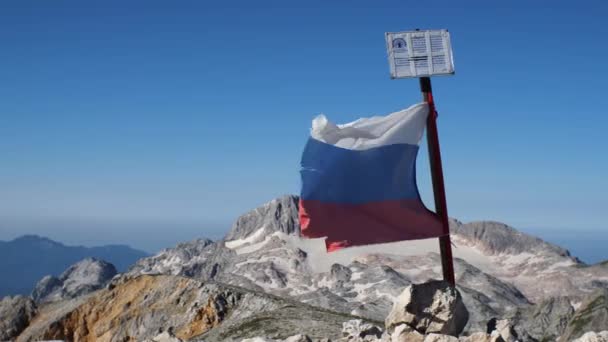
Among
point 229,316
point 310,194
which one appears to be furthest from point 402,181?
point 229,316

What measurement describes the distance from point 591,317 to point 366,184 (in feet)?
255

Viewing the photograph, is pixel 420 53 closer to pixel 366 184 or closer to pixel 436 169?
pixel 436 169

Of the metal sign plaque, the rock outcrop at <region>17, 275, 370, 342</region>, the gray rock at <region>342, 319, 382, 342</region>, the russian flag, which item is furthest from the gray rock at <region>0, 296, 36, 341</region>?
the metal sign plaque

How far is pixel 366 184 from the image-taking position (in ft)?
70.5

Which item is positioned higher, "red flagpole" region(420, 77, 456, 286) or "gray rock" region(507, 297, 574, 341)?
"red flagpole" region(420, 77, 456, 286)

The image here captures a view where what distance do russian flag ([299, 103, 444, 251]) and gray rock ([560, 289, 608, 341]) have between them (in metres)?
69.2

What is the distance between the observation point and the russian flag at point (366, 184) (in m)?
20.9

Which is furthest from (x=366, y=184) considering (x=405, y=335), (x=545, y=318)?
(x=545, y=318)

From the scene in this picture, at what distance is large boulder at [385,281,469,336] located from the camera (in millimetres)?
22484

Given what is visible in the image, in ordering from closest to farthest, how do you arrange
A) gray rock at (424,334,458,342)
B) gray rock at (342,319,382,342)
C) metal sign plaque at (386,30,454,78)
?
1. gray rock at (424,334,458,342)
2. metal sign plaque at (386,30,454,78)
3. gray rock at (342,319,382,342)

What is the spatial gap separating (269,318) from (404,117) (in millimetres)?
27636

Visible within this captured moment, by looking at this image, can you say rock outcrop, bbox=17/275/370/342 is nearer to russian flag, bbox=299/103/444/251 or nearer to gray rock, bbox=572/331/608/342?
russian flag, bbox=299/103/444/251

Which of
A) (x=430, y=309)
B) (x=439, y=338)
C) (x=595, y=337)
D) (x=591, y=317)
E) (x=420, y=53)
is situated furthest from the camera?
(x=591, y=317)

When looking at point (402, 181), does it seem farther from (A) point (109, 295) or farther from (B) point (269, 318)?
(A) point (109, 295)
